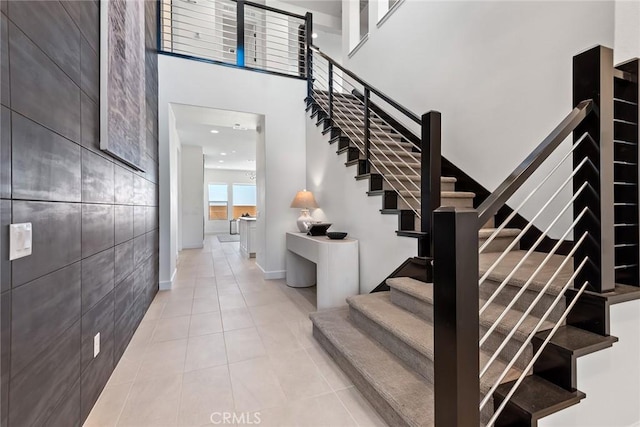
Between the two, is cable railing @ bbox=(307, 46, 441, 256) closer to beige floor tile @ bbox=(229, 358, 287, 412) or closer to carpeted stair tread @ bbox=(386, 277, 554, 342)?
carpeted stair tread @ bbox=(386, 277, 554, 342)

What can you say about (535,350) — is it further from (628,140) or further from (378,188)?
(378,188)

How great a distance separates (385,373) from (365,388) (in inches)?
6.2

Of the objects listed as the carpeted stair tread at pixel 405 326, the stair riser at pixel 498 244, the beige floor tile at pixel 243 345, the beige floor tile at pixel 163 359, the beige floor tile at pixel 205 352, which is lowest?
the beige floor tile at pixel 163 359

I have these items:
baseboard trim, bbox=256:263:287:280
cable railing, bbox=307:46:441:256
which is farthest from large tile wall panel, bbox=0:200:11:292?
baseboard trim, bbox=256:263:287:280

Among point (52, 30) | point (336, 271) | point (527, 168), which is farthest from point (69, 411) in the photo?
point (527, 168)

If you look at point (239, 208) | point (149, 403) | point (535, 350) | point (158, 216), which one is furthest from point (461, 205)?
point (239, 208)

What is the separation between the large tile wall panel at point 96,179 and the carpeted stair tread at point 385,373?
175 centimetres

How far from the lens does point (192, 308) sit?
10.3 ft

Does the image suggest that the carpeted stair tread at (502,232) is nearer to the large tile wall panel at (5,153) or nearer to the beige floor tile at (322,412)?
the beige floor tile at (322,412)

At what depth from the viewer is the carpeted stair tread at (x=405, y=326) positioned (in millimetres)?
1294

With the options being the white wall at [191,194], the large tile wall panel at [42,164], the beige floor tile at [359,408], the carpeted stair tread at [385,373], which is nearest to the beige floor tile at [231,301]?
the carpeted stair tread at [385,373]

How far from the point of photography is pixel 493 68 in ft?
8.22

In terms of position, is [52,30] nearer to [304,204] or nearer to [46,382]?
[46,382]

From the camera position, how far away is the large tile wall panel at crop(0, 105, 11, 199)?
2.89ft
